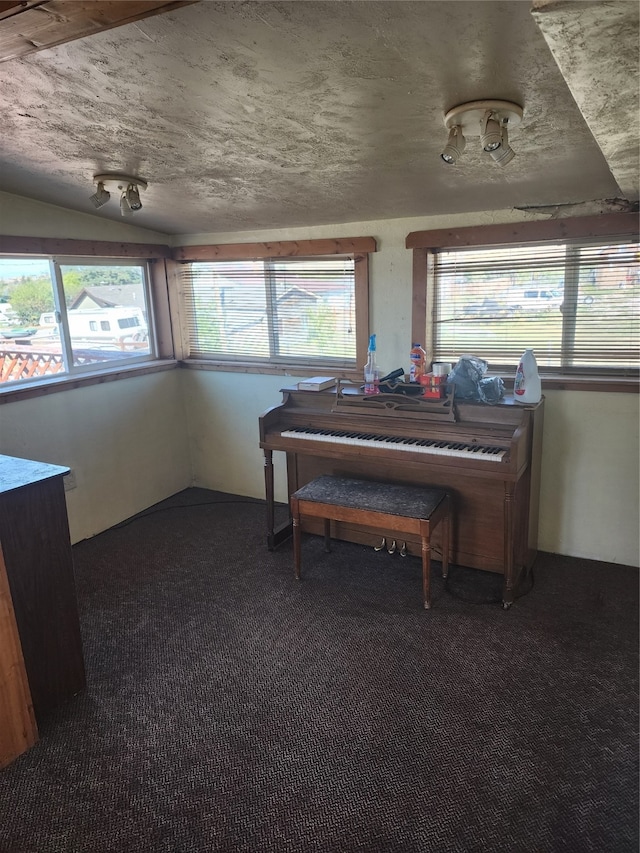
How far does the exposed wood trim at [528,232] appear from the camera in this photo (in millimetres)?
2668

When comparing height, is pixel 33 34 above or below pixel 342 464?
above

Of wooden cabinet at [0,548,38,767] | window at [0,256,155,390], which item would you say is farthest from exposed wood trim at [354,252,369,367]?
wooden cabinet at [0,548,38,767]

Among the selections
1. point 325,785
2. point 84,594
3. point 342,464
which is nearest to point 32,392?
point 84,594

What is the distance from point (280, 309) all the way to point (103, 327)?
1.19 meters

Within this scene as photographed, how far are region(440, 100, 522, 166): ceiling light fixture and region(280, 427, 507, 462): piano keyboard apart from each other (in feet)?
4.17

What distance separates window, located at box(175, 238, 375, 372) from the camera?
138 inches

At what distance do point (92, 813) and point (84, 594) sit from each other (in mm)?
1390

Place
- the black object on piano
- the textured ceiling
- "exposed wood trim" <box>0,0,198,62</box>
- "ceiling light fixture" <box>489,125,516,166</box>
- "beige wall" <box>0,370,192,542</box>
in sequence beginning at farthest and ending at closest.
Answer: "beige wall" <box>0,370,192,542</box>
the black object on piano
"ceiling light fixture" <box>489,125,516,166</box>
the textured ceiling
"exposed wood trim" <box>0,0,198,62</box>

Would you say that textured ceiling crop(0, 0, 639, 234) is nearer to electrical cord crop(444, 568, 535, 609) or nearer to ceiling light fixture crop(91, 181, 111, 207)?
ceiling light fixture crop(91, 181, 111, 207)

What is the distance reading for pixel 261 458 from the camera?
4.01 m

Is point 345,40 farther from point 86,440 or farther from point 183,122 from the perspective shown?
point 86,440

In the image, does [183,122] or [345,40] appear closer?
[345,40]

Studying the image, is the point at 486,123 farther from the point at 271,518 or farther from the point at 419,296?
the point at 271,518

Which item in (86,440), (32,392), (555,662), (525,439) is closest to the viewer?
(555,662)
